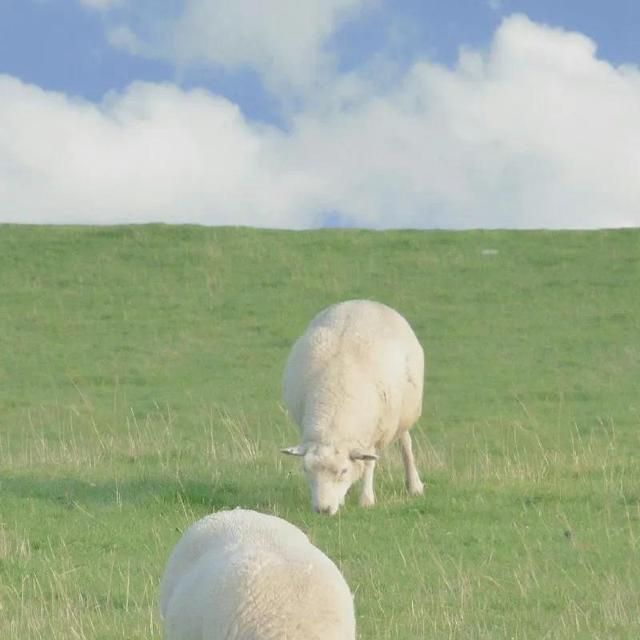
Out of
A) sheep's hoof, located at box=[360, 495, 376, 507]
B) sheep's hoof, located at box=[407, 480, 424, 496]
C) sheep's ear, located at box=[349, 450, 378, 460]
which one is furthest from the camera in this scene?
sheep's hoof, located at box=[407, 480, 424, 496]

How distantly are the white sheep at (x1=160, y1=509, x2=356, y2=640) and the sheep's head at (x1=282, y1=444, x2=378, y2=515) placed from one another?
5124mm

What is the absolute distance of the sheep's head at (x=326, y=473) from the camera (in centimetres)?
1157

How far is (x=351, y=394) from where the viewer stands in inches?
493

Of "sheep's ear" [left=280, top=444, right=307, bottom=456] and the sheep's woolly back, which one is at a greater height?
the sheep's woolly back

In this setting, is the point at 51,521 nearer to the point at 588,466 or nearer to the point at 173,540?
the point at 173,540

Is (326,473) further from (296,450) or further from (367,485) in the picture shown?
(367,485)

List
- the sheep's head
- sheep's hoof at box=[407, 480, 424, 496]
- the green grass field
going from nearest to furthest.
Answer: the green grass field
the sheep's head
sheep's hoof at box=[407, 480, 424, 496]

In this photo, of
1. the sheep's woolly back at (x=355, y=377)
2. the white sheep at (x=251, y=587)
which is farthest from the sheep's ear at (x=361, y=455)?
the white sheep at (x=251, y=587)

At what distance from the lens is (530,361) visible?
26.3 m

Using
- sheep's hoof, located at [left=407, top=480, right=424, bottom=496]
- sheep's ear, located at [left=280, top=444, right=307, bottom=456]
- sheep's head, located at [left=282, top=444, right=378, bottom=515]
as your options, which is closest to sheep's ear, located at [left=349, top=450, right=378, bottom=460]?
sheep's head, located at [left=282, top=444, right=378, bottom=515]

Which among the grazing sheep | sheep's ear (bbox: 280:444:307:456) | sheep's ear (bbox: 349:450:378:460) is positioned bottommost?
sheep's ear (bbox: 349:450:378:460)

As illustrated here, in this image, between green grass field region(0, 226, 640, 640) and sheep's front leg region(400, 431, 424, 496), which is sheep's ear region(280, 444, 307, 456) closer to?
green grass field region(0, 226, 640, 640)

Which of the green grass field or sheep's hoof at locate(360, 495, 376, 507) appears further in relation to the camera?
sheep's hoof at locate(360, 495, 376, 507)

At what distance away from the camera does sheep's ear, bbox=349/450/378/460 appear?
38.6ft
